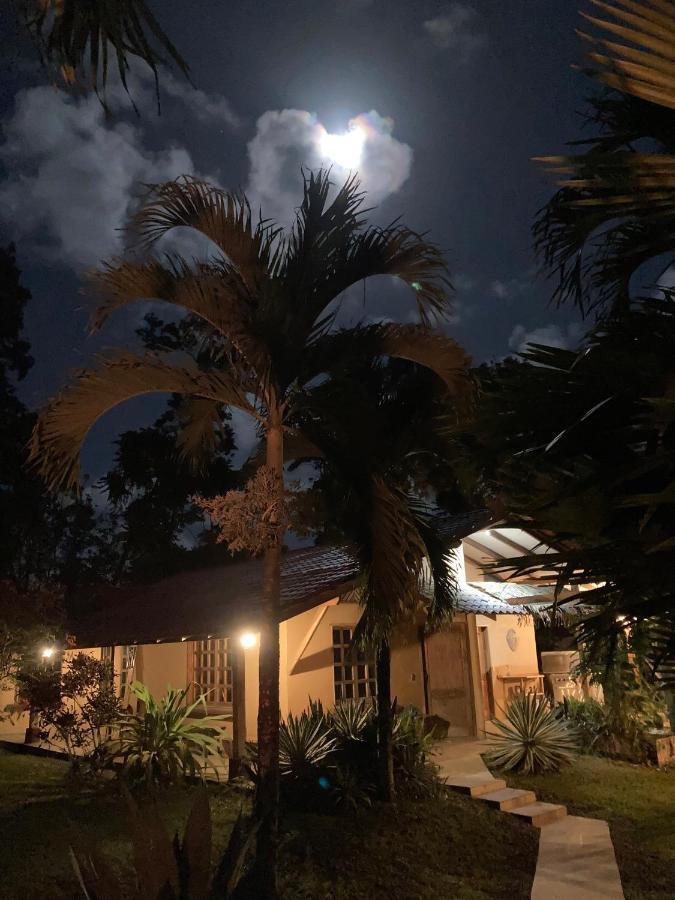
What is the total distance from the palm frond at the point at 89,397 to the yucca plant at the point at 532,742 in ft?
25.7

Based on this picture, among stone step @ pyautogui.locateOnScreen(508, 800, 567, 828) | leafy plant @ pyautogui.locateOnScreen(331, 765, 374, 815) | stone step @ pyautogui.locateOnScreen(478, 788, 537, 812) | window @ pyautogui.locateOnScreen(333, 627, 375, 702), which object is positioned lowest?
stone step @ pyautogui.locateOnScreen(508, 800, 567, 828)

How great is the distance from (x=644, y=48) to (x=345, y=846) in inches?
287

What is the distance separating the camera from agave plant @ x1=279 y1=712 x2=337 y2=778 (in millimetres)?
8797

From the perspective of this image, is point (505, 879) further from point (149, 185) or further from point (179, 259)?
point (149, 185)

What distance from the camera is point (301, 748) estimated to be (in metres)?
8.89

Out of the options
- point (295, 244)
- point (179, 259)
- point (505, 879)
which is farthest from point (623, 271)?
point (505, 879)

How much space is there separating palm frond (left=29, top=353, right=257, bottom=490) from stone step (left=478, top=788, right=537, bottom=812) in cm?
642

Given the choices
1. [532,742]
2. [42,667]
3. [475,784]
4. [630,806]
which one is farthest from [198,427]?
[630,806]

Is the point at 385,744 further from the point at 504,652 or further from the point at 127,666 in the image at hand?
the point at 127,666

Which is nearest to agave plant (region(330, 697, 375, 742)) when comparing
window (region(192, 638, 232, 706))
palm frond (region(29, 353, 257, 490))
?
window (region(192, 638, 232, 706))

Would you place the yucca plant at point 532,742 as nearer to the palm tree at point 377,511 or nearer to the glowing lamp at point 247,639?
the palm tree at point 377,511

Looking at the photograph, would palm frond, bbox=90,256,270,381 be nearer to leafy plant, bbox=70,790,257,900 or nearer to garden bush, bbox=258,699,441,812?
leafy plant, bbox=70,790,257,900

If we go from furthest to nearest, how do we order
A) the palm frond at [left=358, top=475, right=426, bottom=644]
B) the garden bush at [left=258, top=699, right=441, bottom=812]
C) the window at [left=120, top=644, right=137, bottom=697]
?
the window at [left=120, top=644, right=137, bottom=697], the garden bush at [left=258, top=699, right=441, bottom=812], the palm frond at [left=358, top=475, right=426, bottom=644]

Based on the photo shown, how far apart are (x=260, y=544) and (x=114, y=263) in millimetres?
2941
